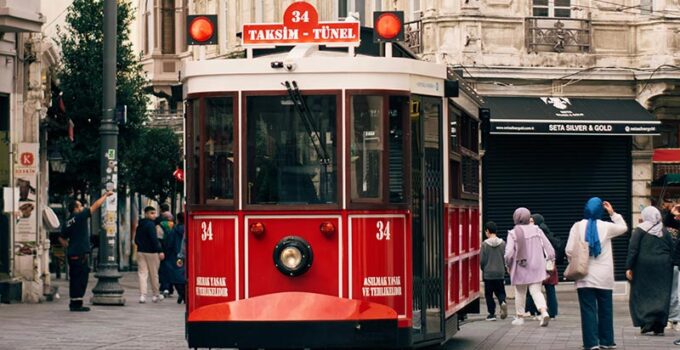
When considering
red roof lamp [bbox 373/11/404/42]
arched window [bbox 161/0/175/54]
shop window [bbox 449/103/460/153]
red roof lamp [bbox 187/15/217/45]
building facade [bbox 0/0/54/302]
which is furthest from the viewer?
arched window [bbox 161/0/175/54]

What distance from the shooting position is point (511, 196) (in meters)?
32.8

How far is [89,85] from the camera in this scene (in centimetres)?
4109

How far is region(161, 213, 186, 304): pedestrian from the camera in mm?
28359

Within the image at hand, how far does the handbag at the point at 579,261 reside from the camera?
17719mm

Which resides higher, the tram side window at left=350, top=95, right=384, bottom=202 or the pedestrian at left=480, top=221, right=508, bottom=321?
the tram side window at left=350, top=95, right=384, bottom=202

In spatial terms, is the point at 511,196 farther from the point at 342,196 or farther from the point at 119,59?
the point at 342,196

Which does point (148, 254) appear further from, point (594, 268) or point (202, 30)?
point (202, 30)

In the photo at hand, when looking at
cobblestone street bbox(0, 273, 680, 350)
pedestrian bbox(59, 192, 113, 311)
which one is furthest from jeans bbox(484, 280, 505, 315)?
pedestrian bbox(59, 192, 113, 311)

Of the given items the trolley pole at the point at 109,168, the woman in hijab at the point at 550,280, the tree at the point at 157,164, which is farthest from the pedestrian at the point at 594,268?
the tree at the point at 157,164

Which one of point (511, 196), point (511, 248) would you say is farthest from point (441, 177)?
point (511, 196)

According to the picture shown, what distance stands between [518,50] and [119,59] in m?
11.9

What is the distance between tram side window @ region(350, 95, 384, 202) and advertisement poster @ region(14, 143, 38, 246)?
13.5 meters

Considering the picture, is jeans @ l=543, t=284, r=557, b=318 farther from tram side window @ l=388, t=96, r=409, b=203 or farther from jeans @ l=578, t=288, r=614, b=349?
tram side window @ l=388, t=96, r=409, b=203

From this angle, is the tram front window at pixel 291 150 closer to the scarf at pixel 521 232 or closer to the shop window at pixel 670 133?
the scarf at pixel 521 232
